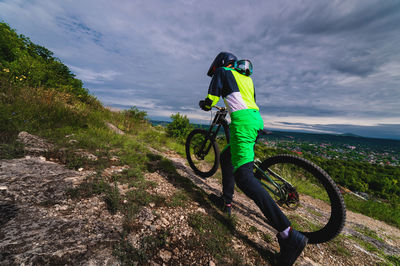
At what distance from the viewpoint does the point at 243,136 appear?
1962 millimetres

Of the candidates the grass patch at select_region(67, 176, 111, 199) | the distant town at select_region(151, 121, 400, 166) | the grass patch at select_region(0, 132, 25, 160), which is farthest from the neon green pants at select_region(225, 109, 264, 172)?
the grass patch at select_region(0, 132, 25, 160)

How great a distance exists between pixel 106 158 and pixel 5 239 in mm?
2013

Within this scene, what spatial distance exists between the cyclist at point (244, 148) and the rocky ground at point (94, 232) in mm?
354

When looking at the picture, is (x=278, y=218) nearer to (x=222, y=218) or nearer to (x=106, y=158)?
(x=222, y=218)

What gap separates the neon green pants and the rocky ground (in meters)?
1.00

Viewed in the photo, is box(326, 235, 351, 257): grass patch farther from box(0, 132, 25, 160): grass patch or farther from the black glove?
box(0, 132, 25, 160): grass patch

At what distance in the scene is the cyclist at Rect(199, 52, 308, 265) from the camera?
1.59 meters

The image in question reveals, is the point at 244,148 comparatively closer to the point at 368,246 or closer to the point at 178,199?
the point at 178,199

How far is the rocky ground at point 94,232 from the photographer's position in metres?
1.08

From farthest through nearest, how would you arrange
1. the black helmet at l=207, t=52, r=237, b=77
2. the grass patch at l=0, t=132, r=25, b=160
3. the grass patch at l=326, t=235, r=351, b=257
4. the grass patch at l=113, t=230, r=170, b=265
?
the black helmet at l=207, t=52, r=237, b=77 → the grass patch at l=0, t=132, r=25, b=160 → the grass patch at l=326, t=235, r=351, b=257 → the grass patch at l=113, t=230, r=170, b=265

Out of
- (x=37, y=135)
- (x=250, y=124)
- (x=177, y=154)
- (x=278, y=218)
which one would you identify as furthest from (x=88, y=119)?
(x=278, y=218)

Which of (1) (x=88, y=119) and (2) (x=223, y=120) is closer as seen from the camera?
(2) (x=223, y=120)

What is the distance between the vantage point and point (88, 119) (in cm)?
503

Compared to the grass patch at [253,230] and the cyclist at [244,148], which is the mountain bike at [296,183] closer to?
the cyclist at [244,148]
